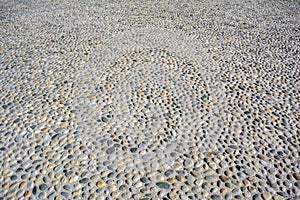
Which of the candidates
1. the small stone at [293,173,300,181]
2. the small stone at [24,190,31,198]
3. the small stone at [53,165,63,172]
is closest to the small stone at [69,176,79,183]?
the small stone at [53,165,63,172]

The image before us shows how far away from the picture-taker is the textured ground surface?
5.98 ft

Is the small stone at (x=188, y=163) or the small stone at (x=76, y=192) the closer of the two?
the small stone at (x=76, y=192)

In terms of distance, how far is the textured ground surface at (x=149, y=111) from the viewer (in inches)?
71.8

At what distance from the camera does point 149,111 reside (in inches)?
97.7

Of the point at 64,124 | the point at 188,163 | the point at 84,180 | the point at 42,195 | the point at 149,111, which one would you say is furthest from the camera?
the point at 149,111

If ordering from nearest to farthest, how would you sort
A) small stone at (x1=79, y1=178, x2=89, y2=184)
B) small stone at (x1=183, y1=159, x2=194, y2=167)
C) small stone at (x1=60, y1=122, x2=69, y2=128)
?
small stone at (x1=79, y1=178, x2=89, y2=184) → small stone at (x1=183, y1=159, x2=194, y2=167) → small stone at (x1=60, y1=122, x2=69, y2=128)

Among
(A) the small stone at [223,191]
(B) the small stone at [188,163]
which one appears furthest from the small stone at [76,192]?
(A) the small stone at [223,191]

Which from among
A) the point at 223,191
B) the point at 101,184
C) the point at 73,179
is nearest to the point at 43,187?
the point at 73,179

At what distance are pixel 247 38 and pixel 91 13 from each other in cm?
241

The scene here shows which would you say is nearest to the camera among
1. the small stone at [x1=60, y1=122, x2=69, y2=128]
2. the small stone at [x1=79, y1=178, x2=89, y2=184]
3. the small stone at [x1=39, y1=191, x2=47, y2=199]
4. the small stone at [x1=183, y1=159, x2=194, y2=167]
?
the small stone at [x1=39, y1=191, x2=47, y2=199]

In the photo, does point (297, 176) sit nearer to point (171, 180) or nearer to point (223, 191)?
point (223, 191)

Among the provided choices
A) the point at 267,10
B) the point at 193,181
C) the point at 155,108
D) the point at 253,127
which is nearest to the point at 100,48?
the point at 155,108

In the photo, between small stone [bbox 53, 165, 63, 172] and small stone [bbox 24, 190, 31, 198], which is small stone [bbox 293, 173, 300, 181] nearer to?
small stone [bbox 53, 165, 63, 172]

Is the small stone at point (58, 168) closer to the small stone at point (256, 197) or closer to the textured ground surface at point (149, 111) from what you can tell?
the textured ground surface at point (149, 111)
